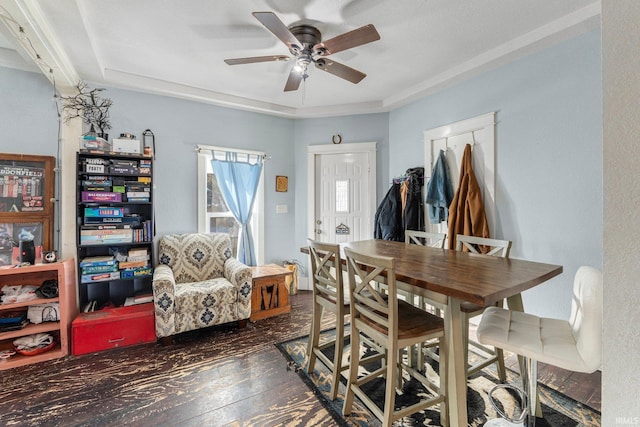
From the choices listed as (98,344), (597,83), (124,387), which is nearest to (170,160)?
(98,344)

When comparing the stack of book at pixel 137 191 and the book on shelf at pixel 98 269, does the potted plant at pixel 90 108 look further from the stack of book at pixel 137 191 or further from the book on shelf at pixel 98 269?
the book on shelf at pixel 98 269

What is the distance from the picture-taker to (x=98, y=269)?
2590 mm

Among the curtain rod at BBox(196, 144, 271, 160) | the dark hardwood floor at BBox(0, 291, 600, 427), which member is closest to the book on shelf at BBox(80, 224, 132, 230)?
the dark hardwood floor at BBox(0, 291, 600, 427)

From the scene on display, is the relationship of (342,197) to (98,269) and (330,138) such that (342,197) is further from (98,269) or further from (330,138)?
(98,269)

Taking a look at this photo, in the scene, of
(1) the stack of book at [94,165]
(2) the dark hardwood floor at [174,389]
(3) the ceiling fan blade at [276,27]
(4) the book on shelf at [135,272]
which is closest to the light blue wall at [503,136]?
(1) the stack of book at [94,165]

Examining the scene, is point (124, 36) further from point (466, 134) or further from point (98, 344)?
point (466, 134)

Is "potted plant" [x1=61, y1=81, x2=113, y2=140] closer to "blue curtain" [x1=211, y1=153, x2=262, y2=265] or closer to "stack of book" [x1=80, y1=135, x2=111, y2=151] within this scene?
"stack of book" [x1=80, y1=135, x2=111, y2=151]

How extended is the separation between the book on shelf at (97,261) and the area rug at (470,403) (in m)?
1.92

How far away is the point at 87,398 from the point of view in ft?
5.98

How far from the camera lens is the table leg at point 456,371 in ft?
4.28

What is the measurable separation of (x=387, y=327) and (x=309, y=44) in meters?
2.07

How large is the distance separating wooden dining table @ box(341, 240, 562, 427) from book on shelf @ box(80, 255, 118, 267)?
2.61 m

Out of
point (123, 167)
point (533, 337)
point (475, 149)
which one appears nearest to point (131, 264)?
point (123, 167)

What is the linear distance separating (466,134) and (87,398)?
3.81 meters
